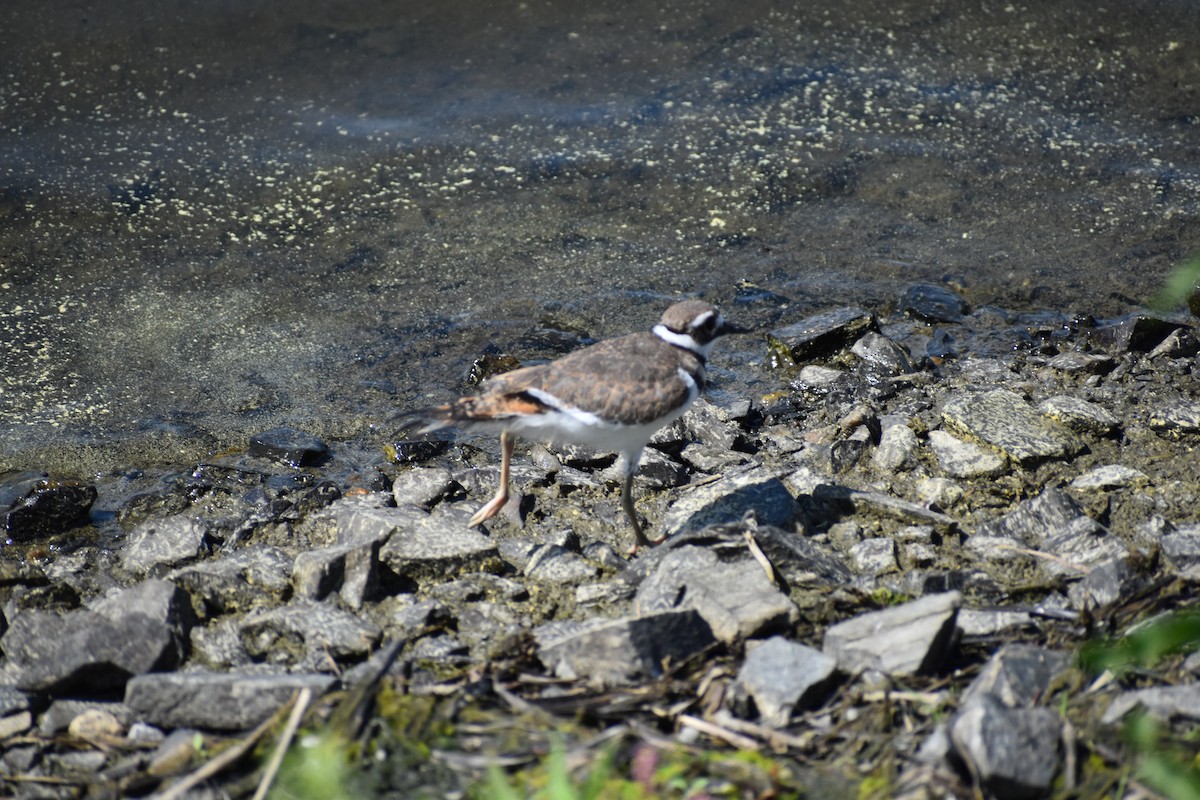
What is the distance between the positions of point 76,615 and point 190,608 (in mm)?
402

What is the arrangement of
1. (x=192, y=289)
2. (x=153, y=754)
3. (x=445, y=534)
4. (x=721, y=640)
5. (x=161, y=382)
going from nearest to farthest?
1. (x=153, y=754)
2. (x=721, y=640)
3. (x=445, y=534)
4. (x=161, y=382)
5. (x=192, y=289)

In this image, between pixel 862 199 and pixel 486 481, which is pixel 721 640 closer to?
pixel 486 481

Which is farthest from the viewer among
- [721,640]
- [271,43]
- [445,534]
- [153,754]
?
[271,43]

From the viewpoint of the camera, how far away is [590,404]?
186 inches

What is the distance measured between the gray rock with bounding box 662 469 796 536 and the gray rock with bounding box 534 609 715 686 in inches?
41.2

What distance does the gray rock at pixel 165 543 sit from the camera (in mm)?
4723

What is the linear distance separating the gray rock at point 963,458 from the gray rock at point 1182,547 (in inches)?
32.8

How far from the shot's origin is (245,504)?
517 cm

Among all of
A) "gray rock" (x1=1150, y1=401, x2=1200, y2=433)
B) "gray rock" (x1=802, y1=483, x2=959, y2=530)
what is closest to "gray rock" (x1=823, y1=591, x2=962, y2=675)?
"gray rock" (x1=802, y1=483, x2=959, y2=530)

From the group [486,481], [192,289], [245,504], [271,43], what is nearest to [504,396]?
[486,481]

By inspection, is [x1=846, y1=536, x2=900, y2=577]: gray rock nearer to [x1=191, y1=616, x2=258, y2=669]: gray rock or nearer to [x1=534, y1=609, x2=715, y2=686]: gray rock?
[x1=534, y1=609, x2=715, y2=686]: gray rock

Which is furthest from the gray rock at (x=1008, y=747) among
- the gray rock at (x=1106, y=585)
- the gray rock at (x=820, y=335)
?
the gray rock at (x=820, y=335)

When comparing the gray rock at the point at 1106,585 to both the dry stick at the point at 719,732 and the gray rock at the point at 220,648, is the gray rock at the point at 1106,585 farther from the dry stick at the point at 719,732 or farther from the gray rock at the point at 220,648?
the gray rock at the point at 220,648

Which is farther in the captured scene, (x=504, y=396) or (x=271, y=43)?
(x=271, y=43)
